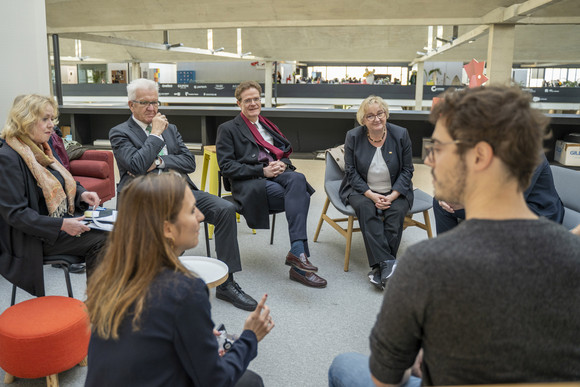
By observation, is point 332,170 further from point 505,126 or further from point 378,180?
point 505,126

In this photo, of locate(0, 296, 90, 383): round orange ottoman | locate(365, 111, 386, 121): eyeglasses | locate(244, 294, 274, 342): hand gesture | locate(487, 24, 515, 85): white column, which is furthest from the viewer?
locate(487, 24, 515, 85): white column

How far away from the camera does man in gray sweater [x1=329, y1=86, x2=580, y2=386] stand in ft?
2.87

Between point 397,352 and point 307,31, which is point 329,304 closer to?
point 397,352

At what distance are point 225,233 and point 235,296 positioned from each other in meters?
0.40

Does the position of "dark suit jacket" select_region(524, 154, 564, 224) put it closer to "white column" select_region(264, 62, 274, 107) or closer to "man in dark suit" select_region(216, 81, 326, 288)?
"man in dark suit" select_region(216, 81, 326, 288)

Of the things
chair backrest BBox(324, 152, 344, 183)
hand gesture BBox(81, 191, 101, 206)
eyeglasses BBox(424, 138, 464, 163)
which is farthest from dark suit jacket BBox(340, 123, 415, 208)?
eyeglasses BBox(424, 138, 464, 163)

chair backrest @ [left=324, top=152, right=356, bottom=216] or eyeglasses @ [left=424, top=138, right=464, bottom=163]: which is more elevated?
eyeglasses @ [left=424, top=138, right=464, bottom=163]

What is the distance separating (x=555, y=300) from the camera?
0.89m

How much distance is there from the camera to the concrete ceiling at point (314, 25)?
9.23 meters

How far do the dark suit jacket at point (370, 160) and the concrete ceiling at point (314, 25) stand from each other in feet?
16.3

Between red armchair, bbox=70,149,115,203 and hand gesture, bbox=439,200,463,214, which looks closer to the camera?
hand gesture, bbox=439,200,463,214

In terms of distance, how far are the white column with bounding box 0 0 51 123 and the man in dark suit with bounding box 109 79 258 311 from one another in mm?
1467

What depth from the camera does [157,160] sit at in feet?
10.7

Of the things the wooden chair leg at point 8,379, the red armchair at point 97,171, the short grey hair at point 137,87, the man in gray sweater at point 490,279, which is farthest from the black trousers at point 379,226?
the red armchair at point 97,171
